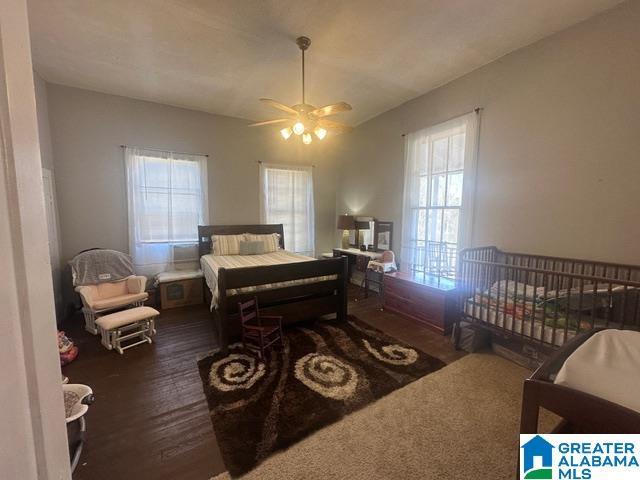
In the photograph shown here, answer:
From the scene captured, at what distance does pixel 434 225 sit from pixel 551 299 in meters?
1.79

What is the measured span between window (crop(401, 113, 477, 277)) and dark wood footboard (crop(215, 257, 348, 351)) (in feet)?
4.49

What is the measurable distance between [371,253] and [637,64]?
3.35m

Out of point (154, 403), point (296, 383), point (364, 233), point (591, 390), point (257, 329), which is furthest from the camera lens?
point (364, 233)

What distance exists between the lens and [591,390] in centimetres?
101

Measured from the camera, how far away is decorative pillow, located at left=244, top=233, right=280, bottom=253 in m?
4.52

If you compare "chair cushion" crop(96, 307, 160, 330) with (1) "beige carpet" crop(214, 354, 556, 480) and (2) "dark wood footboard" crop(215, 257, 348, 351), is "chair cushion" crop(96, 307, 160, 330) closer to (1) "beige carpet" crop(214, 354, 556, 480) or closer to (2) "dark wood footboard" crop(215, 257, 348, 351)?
(2) "dark wood footboard" crop(215, 257, 348, 351)

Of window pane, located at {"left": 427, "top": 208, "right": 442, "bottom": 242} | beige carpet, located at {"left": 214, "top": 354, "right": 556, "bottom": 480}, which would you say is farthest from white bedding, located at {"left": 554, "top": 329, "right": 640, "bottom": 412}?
window pane, located at {"left": 427, "top": 208, "right": 442, "bottom": 242}

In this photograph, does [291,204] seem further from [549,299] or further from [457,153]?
[549,299]

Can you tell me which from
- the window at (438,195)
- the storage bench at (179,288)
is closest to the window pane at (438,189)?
the window at (438,195)

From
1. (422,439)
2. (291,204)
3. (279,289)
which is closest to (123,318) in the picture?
(279,289)

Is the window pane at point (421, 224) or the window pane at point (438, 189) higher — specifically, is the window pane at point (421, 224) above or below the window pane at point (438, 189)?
below

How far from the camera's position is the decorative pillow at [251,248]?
14.3 ft

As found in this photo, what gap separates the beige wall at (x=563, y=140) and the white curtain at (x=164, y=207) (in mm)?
3763

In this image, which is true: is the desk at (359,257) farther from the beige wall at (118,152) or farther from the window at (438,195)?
the beige wall at (118,152)
